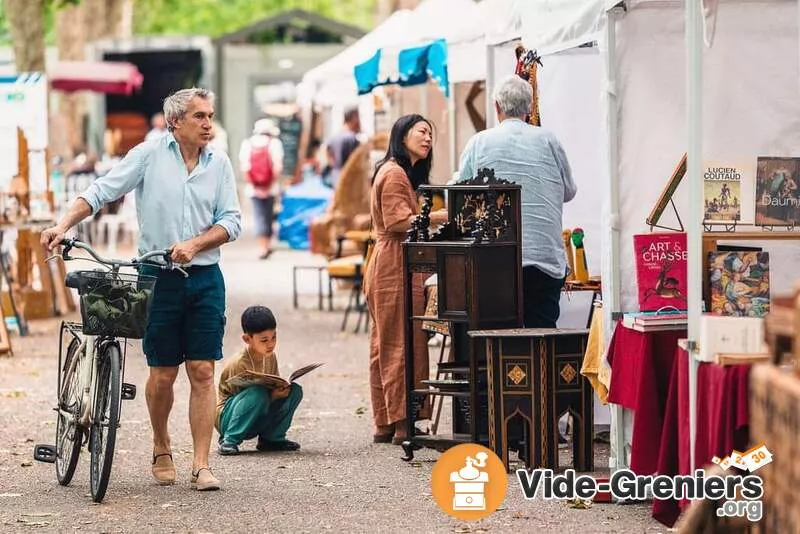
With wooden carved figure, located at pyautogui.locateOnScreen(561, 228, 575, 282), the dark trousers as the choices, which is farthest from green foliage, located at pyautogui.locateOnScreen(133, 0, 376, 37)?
the dark trousers

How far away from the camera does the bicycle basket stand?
7.81 m

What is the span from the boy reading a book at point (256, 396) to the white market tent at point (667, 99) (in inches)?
85.4

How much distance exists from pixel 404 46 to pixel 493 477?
283 inches

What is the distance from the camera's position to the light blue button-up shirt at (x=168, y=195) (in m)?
8.31

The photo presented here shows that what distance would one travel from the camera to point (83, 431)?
8.27m

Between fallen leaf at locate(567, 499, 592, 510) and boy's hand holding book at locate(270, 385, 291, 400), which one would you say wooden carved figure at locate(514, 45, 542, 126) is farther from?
fallen leaf at locate(567, 499, 592, 510)

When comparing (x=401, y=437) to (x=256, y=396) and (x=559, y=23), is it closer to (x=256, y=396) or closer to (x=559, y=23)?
(x=256, y=396)

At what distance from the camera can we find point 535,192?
9.15 m

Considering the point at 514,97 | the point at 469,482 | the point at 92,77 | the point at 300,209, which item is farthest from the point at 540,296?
the point at 92,77

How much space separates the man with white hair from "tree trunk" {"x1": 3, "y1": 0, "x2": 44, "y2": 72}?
16655 millimetres

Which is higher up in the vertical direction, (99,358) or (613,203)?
(613,203)

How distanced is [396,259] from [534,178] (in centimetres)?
98

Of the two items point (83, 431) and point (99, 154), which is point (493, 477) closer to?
point (83, 431)

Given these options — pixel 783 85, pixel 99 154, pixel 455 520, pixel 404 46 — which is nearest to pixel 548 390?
pixel 455 520
